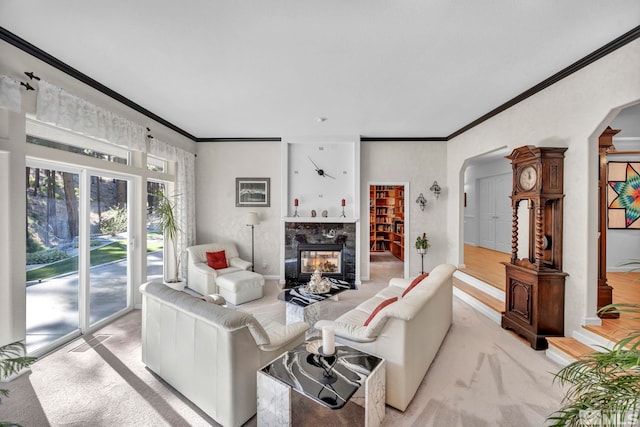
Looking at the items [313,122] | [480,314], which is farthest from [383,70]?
[480,314]

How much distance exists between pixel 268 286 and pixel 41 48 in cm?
419

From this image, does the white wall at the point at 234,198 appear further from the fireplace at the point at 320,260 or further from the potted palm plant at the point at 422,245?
the potted palm plant at the point at 422,245

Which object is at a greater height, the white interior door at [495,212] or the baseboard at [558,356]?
the white interior door at [495,212]

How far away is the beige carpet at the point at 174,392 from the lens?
187 centimetres

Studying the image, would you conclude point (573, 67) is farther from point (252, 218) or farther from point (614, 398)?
point (252, 218)

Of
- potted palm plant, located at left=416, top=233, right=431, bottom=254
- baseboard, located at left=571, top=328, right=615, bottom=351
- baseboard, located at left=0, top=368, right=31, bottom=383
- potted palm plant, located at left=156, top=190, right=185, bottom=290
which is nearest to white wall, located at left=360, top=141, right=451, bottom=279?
potted palm plant, located at left=416, top=233, right=431, bottom=254

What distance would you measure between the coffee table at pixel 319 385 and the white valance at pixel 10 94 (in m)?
2.97

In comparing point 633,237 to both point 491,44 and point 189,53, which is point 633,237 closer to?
point 491,44

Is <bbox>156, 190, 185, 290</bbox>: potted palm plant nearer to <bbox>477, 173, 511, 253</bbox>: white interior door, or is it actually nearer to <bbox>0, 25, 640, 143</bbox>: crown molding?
<bbox>0, 25, 640, 143</bbox>: crown molding

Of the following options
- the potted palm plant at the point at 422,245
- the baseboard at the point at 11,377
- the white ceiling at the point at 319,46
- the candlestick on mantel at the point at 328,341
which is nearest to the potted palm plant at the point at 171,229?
the white ceiling at the point at 319,46

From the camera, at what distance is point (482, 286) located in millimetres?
4258

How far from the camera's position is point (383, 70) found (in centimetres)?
274

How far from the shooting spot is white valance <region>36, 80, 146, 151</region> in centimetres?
249

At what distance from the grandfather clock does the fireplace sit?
9.46 feet
